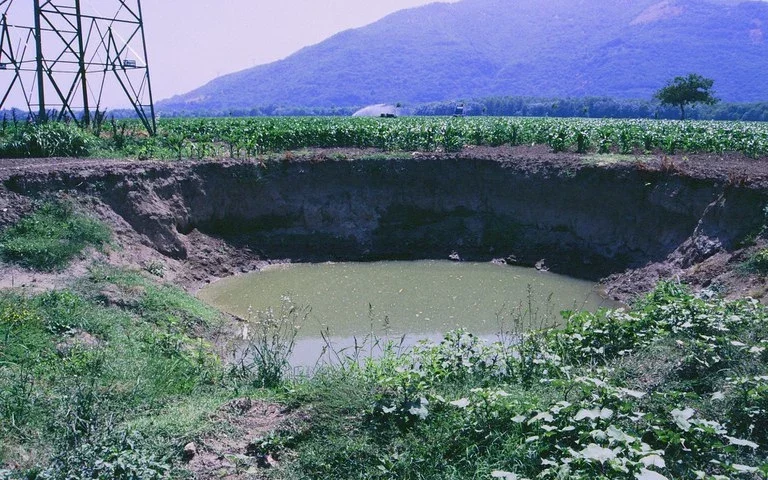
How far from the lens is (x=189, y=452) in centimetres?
532

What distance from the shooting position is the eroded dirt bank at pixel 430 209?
14.1m

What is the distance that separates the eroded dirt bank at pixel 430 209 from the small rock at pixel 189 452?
29.9ft

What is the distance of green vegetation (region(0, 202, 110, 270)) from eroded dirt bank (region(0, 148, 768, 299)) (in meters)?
0.46

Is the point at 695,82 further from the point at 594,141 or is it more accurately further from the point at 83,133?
the point at 83,133

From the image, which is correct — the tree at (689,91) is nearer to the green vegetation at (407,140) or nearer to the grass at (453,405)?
the green vegetation at (407,140)

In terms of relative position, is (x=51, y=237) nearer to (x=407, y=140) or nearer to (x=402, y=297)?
(x=402, y=297)

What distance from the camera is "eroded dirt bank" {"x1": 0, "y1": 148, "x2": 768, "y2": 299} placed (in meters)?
14.1

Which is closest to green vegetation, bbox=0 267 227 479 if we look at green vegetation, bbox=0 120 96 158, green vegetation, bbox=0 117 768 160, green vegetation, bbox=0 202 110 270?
green vegetation, bbox=0 202 110 270

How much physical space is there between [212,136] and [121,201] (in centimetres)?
867

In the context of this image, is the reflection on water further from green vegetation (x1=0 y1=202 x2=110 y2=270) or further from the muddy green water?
green vegetation (x1=0 y1=202 x2=110 y2=270)

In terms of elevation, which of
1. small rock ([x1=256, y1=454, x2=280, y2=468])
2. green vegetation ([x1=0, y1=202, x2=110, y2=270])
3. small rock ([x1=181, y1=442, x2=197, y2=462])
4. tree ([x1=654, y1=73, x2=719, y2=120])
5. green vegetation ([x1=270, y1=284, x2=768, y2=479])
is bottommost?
small rock ([x1=256, y1=454, x2=280, y2=468])

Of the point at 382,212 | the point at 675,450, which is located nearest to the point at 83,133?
the point at 382,212

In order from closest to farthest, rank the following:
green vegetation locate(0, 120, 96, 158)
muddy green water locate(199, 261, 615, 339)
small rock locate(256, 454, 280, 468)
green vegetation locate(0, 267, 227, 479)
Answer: green vegetation locate(0, 267, 227, 479) → small rock locate(256, 454, 280, 468) → muddy green water locate(199, 261, 615, 339) → green vegetation locate(0, 120, 96, 158)

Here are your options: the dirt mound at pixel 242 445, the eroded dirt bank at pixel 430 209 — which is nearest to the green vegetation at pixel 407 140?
the eroded dirt bank at pixel 430 209
